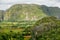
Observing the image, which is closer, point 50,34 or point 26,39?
point 50,34

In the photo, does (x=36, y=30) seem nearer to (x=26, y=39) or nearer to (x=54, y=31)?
(x=54, y=31)

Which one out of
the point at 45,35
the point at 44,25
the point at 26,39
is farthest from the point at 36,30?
the point at 26,39

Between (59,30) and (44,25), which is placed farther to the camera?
(44,25)

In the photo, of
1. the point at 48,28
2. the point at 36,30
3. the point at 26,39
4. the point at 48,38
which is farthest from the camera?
the point at 26,39

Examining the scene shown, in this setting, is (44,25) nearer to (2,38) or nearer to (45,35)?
(45,35)

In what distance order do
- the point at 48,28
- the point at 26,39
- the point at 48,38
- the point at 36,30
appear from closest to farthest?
1. the point at 48,38
2. the point at 48,28
3. the point at 36,30
4. the point at 26,39

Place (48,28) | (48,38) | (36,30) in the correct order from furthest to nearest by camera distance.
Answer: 1. (36,30)
2. (48,28)
3. (48,38)

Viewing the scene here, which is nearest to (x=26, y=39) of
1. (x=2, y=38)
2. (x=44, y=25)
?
(x=2, y=38)

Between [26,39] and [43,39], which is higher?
[43,39]

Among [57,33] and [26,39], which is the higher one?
[57,33]
